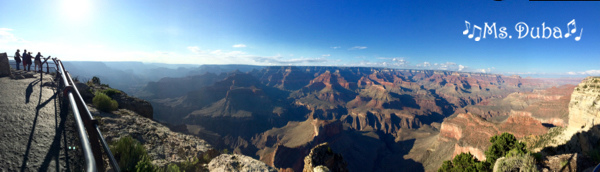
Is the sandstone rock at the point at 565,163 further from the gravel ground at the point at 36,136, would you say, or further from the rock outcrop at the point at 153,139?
the gravel ground at the point at 36,136

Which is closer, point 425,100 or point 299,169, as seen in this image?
point 299,169

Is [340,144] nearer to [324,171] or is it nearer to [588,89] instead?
[588,89]

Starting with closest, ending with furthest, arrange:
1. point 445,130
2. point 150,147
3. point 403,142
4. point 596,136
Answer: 1. point 150,147
2. point 596,136
3. point 445,130
4. point 403,142

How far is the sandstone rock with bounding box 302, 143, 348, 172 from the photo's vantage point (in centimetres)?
1152

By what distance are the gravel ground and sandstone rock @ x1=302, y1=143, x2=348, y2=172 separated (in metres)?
9.77

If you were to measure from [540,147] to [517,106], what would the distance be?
580 feet

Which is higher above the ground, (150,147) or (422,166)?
(150,147)

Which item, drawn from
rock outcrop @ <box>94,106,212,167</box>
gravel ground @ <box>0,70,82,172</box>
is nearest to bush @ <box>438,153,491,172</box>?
rock outcrop @ <box>94,106,212,167</box>

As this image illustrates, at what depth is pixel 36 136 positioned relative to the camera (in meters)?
3.99

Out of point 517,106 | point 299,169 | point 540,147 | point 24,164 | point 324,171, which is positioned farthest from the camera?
point 517,106

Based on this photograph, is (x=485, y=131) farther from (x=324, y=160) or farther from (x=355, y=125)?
(x=355, y=125)

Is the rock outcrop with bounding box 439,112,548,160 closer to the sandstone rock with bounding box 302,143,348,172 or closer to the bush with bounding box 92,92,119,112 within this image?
the sandstone rock with bounding box 302,143,348,172

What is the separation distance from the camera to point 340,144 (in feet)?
236

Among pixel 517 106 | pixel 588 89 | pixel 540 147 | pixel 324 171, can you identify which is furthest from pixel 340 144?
pixel 517 106
